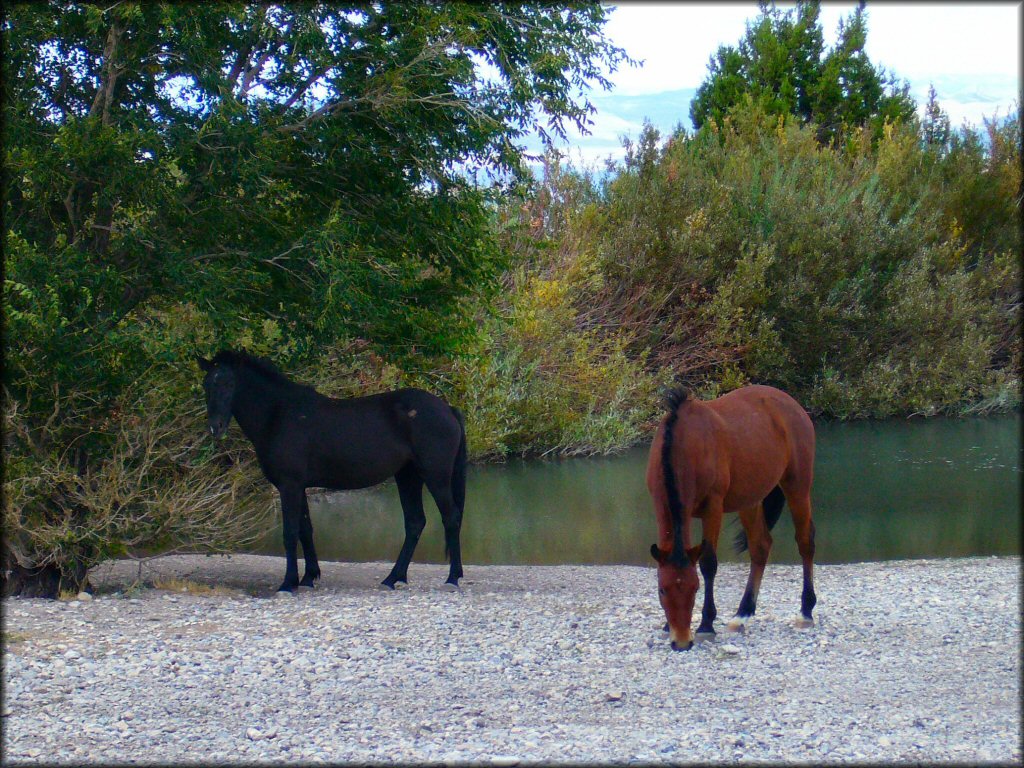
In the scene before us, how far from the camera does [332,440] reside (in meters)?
8.45

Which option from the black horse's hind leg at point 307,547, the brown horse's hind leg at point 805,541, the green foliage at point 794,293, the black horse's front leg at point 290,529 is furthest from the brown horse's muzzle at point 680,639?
the green foliage at point 794,293

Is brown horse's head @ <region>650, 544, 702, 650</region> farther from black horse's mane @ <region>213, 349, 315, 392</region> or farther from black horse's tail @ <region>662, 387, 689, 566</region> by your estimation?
black horse's mane @ <region>213, 349, 315, 392</region>

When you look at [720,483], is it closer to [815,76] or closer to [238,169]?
[238,169]

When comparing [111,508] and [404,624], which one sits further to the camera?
[111,508]

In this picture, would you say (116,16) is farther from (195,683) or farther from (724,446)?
(724,446)

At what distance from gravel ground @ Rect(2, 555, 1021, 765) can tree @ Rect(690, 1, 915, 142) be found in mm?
27803

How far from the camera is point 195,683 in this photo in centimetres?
553

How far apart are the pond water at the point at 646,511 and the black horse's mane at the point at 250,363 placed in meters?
4.31

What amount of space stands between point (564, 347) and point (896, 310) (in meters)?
8.02

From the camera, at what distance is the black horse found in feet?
27.2

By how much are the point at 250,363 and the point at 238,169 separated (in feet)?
5.19

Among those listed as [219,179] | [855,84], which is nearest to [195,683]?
[219,179]

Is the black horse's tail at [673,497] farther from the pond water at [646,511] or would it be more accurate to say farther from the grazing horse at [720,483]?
the pond water at [646,511]

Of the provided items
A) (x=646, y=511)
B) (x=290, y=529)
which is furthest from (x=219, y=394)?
(x=646, y=511)
